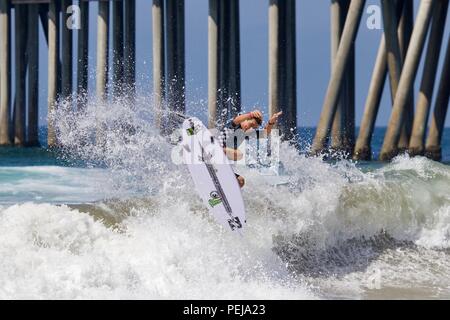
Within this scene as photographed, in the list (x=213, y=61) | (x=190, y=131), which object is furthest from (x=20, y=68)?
(x=190, y=131)

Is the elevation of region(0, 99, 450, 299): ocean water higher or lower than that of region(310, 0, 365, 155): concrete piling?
lower

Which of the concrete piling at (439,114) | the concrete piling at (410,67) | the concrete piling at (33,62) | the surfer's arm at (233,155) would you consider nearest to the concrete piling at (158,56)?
the concrete piling at (410,67)

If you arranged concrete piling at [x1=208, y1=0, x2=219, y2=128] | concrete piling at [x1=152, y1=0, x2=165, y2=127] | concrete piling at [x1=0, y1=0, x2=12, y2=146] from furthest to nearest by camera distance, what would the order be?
concrete piling at [x1=0, y1=0, x2=12, y2=146], concrete piling at [x1=152, y1=0, x2=165, y2=127], concrete piling at [x1=208, y1=0, x2=219, y2=128]

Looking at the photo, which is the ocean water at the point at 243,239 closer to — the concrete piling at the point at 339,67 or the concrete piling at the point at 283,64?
the concrete piling at the point at 339,67

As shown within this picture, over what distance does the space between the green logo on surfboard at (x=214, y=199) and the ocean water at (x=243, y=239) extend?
0.76 ft

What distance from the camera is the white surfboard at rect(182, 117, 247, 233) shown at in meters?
9.80

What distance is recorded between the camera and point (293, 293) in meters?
8.64

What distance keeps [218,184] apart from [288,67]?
14.6 m

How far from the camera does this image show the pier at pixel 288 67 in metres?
21.8

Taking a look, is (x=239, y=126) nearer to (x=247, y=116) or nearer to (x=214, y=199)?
(x=247, y=116)

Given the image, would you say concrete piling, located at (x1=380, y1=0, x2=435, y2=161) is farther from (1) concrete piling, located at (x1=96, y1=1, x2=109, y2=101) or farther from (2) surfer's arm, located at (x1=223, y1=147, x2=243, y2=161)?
(2) surfer's arm, located at (x1=223, y1=147, x2=243, y2=161)

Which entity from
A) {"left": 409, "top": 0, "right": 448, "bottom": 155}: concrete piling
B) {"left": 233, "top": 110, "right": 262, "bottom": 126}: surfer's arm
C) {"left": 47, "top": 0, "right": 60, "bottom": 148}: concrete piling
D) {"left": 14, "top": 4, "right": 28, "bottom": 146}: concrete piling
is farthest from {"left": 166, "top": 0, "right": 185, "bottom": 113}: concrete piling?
{"left": 233, "top": 110, "right": 262, "bottom": 126}: surfer's arm

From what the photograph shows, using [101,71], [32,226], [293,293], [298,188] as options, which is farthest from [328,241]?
[101,71]

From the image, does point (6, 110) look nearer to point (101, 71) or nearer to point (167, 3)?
point (101, 71)
